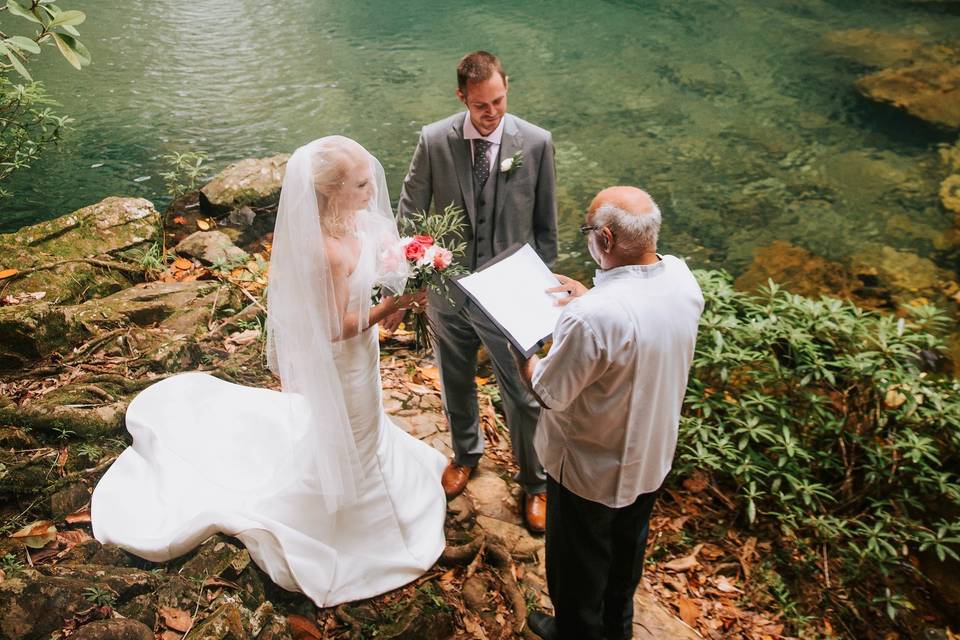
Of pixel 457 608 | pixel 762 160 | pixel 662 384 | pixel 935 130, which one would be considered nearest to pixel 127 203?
pixel 457 608

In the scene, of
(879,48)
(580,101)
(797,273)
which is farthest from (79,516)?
(879,48)

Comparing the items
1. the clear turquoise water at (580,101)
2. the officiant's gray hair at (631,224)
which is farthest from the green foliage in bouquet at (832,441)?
the clear turquoise water at (580,101)

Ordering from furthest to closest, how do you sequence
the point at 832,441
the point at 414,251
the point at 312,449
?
the point at 832,441 < the point at 312,449 < the point at 414,251

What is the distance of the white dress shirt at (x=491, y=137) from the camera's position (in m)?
2.94

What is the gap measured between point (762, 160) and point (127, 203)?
732 centimetres

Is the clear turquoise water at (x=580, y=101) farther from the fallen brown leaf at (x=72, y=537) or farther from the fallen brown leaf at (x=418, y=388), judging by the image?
the fallen brown leaf at (x=72, y=537)

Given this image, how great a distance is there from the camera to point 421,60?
1059 cm

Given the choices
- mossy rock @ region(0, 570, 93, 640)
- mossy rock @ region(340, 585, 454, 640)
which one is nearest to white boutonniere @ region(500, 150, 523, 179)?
mossy rock @ region(340, 585, 454, 640)

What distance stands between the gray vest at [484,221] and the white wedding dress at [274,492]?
0.64 meters

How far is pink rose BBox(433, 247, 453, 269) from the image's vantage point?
2.66m

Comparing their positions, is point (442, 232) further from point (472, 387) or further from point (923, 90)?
point (923, 90)

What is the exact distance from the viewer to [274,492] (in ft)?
9.22

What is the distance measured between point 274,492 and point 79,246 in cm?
354

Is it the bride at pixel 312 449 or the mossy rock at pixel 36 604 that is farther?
the bride at pixel 312 449
